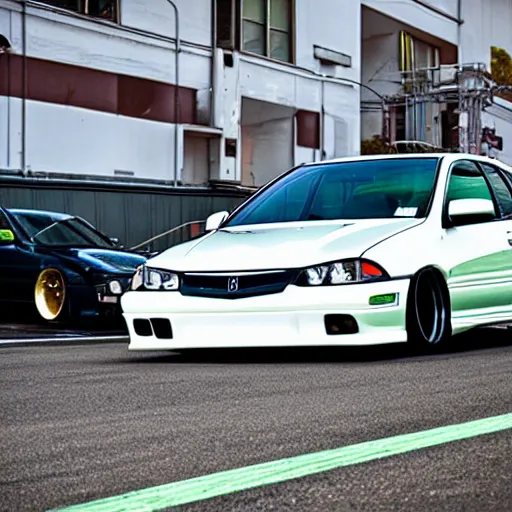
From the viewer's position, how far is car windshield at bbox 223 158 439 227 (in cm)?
895

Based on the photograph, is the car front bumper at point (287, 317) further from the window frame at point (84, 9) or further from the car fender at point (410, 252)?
the window frame at point (84, 9)

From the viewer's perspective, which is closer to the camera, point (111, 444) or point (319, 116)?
point (111, 444)

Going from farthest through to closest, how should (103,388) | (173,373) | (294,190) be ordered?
(294,190), (173,373), (103,388)

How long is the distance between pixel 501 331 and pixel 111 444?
6.82 m

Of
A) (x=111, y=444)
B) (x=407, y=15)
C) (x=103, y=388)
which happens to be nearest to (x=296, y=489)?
(x=111, y=444)

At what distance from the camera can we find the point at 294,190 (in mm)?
9617

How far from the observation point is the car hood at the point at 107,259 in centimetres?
1334

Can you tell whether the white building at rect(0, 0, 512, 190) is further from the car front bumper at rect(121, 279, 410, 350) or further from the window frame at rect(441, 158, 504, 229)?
the car front bumper at rect(121, 279, 410, 350)

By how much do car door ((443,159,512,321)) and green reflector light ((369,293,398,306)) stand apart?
0.79m

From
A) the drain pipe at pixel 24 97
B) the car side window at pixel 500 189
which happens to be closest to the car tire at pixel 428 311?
the car side window at pixel 500 189

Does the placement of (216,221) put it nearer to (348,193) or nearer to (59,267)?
(348,193)

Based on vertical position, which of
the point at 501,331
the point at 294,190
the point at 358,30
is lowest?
the point at 501,331

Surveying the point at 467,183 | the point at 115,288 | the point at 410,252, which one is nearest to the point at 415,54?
the point at 115,288

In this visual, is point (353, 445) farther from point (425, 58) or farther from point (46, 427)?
point (425, 58)
